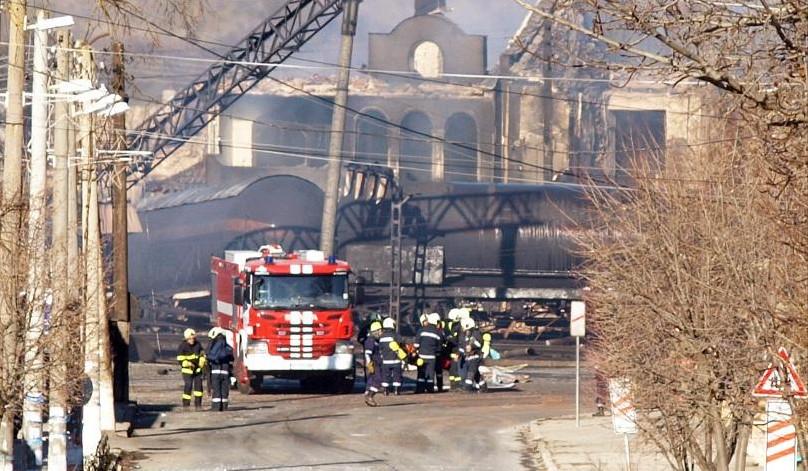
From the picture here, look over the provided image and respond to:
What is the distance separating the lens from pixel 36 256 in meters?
16.6

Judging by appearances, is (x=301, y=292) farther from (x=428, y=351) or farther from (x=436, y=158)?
(x=436, y=158)

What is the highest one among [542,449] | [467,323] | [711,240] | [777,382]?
[711,240]

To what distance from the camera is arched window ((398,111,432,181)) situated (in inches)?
3046

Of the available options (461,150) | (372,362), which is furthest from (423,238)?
(461,150)

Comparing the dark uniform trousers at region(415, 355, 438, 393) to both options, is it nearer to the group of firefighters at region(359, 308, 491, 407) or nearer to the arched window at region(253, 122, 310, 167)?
the group of firefighters at region(359, 308, 491, 407)

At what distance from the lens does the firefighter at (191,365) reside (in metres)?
28.5

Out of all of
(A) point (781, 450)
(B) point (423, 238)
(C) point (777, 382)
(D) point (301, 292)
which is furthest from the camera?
(B) point (423, 238)

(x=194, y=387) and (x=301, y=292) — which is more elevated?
(x=301, y=292)

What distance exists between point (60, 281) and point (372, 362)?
1328 cm

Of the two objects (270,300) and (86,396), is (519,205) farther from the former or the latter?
(86,396)

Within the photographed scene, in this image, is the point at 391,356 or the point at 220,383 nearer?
the point at 220,383

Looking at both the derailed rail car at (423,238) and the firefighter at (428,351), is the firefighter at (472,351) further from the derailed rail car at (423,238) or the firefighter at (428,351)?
the derailed rail car at (423,238)

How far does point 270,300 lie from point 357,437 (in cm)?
776

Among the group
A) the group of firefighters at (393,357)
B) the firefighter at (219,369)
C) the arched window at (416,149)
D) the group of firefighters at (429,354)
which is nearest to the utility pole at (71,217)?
the firefighter at (219,369)
